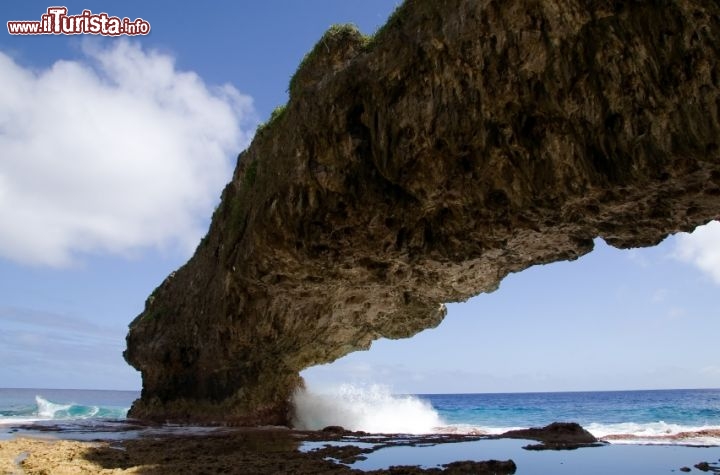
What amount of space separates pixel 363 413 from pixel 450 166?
20.1 m

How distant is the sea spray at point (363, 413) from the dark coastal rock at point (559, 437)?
9.74m

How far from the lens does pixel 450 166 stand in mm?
13438

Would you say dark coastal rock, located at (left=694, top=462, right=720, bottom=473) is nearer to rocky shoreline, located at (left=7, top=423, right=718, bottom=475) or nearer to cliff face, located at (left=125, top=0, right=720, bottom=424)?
rocky shoreline, located at (left=7, top=423, right=718, bottom=475)

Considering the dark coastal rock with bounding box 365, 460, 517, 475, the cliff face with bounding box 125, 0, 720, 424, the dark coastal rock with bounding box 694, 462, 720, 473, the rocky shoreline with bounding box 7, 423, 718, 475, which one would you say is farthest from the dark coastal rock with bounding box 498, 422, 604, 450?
the cliff face with bounding box 125, 0, 720, 424

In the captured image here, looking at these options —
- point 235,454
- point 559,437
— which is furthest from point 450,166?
point 559,437

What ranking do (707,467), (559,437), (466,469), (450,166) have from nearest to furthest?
(707,467)
(466,469)
(450,166)
(559,437)

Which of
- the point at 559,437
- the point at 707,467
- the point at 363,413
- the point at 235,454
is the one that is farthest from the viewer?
the point at 363,413

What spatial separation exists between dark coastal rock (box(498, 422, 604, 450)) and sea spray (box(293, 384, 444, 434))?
9739 mm

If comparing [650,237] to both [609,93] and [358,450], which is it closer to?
[609,93]

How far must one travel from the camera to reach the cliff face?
990cm

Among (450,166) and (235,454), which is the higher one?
(450,166)

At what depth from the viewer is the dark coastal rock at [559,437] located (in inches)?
554

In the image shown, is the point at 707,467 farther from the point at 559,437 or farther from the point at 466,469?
the point at 559,437

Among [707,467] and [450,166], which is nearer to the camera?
[707,467]
